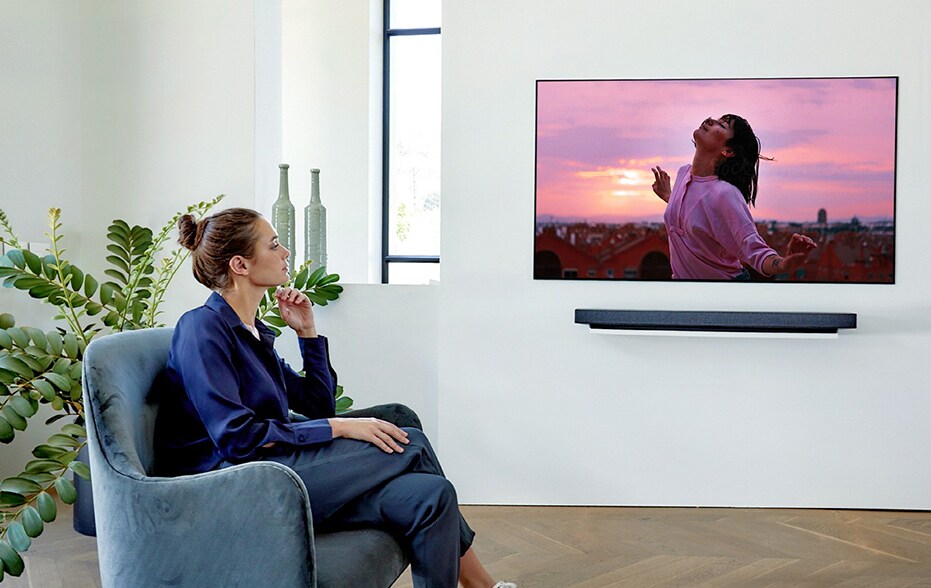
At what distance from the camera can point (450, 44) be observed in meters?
3.92

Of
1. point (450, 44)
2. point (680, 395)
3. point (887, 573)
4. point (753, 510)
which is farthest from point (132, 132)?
point (887, 573)

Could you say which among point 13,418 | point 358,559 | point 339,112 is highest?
point 339,112

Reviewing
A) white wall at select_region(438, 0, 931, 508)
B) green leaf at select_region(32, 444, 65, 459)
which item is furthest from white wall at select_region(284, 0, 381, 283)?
green leaf at select_region(32, 444, 65, 459)

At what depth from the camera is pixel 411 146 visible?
18.7 ft

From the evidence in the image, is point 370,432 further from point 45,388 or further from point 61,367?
point 61,367

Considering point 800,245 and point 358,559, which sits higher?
point 800,245

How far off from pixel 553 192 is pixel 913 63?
62.0 inches

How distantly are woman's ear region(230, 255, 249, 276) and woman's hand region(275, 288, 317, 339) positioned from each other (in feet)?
1.12

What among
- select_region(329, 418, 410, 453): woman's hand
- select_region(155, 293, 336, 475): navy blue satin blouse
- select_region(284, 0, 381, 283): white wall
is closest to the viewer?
select_region(155, 293, 336, 475): navy blue satin blouse

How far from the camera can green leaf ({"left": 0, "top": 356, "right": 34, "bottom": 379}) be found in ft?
9.39

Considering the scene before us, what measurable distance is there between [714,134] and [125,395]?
8.95ft

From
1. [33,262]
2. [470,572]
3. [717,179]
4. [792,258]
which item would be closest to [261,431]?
[470,572]

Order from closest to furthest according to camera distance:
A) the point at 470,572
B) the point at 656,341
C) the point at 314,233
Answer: the point at 470,572 < the point at 656,341 < the point at 314,233

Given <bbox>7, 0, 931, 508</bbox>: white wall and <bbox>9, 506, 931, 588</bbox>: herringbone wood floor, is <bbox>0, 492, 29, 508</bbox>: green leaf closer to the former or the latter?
<bbox>9, 506, 931, 588</bbox>: herringbone wood floor
